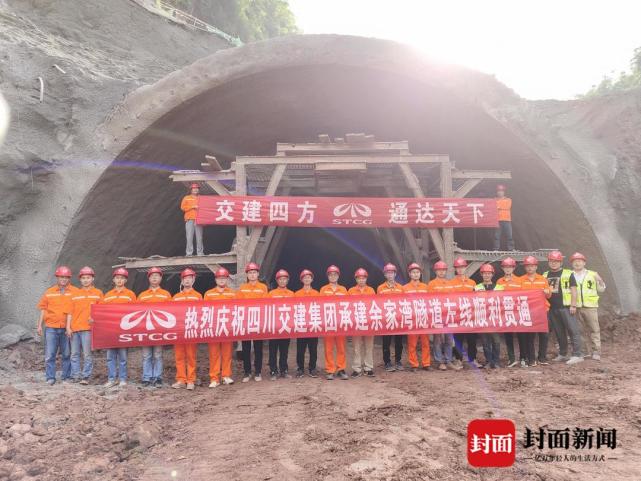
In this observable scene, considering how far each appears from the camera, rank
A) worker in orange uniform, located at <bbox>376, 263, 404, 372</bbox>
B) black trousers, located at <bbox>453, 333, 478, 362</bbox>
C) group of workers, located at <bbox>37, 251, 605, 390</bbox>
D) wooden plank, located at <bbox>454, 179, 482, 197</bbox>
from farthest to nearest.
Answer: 1. wooden plank, located at <bbox>454, 179, 482, 197</bbox>
2. black trousers, located at <bbox>453, 333, 478, 362</bbox>
3. worker in orange uniform, located at <bbox>376, 263, 404, 372</bbox>
4. group of workers, located at <bbox>37, 251, 605, 390</bbox>

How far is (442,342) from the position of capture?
6.94 meters

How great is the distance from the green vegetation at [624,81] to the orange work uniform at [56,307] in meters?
19.9

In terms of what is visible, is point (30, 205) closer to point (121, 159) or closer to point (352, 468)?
point (121, 159)

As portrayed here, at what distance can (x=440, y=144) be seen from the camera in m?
10.8

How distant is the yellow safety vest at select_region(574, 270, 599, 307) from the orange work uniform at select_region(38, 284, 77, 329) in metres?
7.77

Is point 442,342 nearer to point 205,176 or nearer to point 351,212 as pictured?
point 351,212

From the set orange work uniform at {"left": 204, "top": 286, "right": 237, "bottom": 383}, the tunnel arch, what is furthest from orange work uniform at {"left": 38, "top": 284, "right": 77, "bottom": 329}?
the tunnel arch

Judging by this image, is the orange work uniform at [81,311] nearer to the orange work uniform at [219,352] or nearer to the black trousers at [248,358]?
the orange work uniform at [219,352]

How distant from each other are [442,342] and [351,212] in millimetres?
2808

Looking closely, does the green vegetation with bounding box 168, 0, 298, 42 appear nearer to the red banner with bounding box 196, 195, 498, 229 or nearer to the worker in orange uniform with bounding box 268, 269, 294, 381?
the red banner with bounding box 196, 195, 498, 229

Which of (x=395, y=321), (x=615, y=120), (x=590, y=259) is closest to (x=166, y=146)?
(x=395, y=321)

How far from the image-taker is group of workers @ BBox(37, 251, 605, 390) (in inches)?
240

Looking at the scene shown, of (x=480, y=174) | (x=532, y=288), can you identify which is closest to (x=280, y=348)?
(x=532, y=288)

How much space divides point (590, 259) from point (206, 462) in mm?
8610
